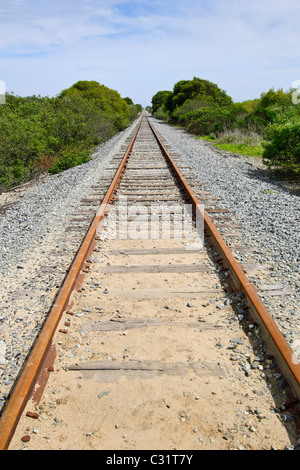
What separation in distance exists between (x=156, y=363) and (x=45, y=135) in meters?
13.0

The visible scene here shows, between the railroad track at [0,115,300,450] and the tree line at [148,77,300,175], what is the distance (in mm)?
5725

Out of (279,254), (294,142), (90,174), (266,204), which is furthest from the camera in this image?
(90,174)

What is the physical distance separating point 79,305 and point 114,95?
32103mm

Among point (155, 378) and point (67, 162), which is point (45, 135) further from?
point (155, 378)

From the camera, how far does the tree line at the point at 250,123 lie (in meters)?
A: 9.05

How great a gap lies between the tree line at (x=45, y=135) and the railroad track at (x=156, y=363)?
8229 millimetres

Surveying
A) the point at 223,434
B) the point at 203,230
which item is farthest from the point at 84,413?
the point at 203,230

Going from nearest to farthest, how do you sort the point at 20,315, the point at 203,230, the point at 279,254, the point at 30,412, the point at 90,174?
the point at 30,412 → the point at 20,315 → the point at 279,254 → the point at 203,230 → the point at 90,174

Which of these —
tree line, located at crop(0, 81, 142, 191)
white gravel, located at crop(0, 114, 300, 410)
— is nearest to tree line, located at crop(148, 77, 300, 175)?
white gravel, located at crop(0, 114, 300, 410)

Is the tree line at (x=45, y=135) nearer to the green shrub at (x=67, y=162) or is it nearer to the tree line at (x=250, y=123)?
the green shrub at (x=67, y=162)

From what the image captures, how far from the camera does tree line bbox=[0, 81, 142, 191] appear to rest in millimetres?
11156

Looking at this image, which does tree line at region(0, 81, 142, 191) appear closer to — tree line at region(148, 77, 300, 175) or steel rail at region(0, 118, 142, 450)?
tree line at region(148, 77, 300, 175)
